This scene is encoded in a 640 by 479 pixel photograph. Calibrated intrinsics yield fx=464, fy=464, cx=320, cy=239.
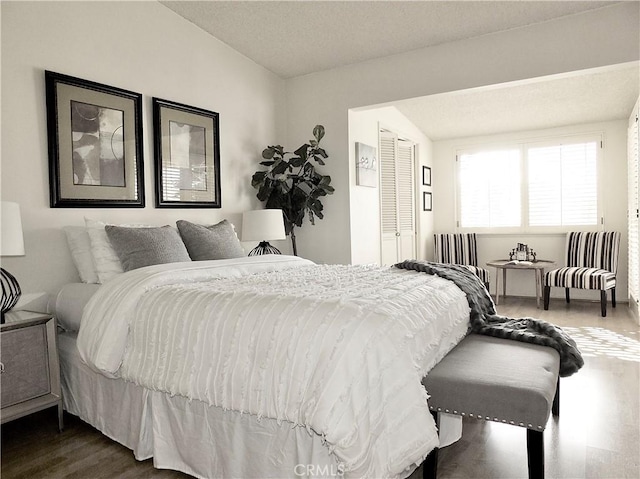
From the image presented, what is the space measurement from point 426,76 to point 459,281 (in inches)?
91.8

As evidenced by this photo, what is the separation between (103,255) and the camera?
2766 millimetres

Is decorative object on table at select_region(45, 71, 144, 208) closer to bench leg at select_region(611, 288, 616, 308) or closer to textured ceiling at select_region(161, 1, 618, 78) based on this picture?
textured ceiling at select_region(161, 1, 618, 78)

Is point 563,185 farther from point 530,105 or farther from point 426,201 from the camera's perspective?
point 426,201

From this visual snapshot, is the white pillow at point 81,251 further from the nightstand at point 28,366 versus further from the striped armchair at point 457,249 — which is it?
the striped armchair at point 457,249

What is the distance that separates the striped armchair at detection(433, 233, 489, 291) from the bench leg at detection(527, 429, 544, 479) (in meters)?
4.94

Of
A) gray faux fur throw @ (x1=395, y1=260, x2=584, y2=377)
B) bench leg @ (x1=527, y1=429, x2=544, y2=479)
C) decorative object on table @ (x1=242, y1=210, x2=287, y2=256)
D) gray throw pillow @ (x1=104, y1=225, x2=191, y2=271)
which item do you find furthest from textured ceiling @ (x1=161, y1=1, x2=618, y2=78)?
bench leg @ (x1=527, y1=429, x2=544, y2=479)

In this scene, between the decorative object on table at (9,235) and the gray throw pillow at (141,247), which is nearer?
the decorative object on table at (9,235)

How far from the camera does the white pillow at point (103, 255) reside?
2736 millimetres

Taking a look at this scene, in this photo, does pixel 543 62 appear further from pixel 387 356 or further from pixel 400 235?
pixel 387 356

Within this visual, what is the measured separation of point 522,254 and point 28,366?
5518 mm

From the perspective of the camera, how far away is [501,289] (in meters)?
6.52

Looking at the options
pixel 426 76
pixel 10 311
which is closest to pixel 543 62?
pixel 426 76

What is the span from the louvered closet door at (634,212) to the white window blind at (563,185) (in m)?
0.57

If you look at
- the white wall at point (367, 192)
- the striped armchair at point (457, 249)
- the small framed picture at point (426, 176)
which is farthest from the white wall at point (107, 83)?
the striped armchair at point (457, 249)
